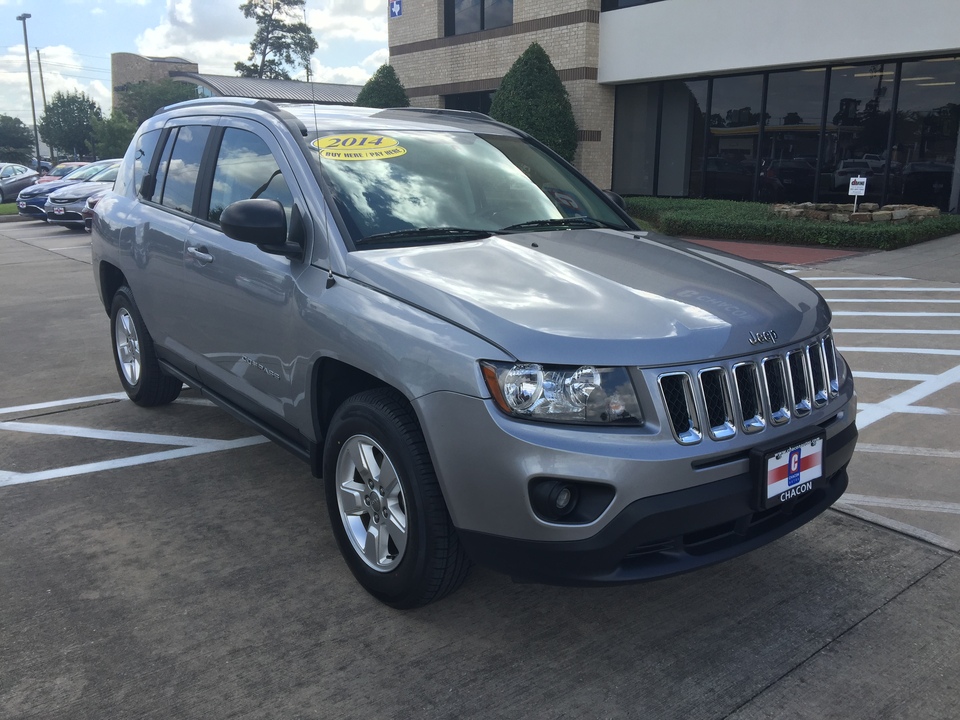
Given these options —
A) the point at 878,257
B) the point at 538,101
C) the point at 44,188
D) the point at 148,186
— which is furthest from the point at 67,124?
the point at 148,186

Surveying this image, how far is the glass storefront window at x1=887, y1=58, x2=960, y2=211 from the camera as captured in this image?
16.0 meters

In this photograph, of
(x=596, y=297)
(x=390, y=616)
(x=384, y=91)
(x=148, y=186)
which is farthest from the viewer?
(x=384, y=91)

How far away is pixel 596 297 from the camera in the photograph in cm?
294

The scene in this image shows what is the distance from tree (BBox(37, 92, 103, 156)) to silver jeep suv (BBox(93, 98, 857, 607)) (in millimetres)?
75832

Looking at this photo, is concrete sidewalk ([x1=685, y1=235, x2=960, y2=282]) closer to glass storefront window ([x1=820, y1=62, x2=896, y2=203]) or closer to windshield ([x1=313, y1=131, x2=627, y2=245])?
glass storefront window ([x1=820, y1=62, x2=896, y2=203])

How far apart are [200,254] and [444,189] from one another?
52.5 inches

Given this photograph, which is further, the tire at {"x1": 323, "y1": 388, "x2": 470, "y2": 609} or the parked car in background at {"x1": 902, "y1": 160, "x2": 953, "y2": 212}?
the parked car in background at {"x1": 902, "y1": 160, "x2": 953, "y2": 212}

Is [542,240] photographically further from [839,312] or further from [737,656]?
[839,312]

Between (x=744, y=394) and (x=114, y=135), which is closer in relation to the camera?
(x=744, y=394)

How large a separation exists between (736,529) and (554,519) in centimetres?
68

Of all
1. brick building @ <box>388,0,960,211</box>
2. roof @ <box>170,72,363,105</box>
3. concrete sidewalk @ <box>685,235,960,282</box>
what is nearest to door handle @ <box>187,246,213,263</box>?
concrete sidewalk @ <box>685,235,960,282</box>

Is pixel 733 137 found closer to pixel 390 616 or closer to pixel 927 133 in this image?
pixel 927 133

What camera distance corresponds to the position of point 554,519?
104 inches

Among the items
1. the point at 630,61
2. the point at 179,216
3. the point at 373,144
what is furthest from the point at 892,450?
the point at 630,61
